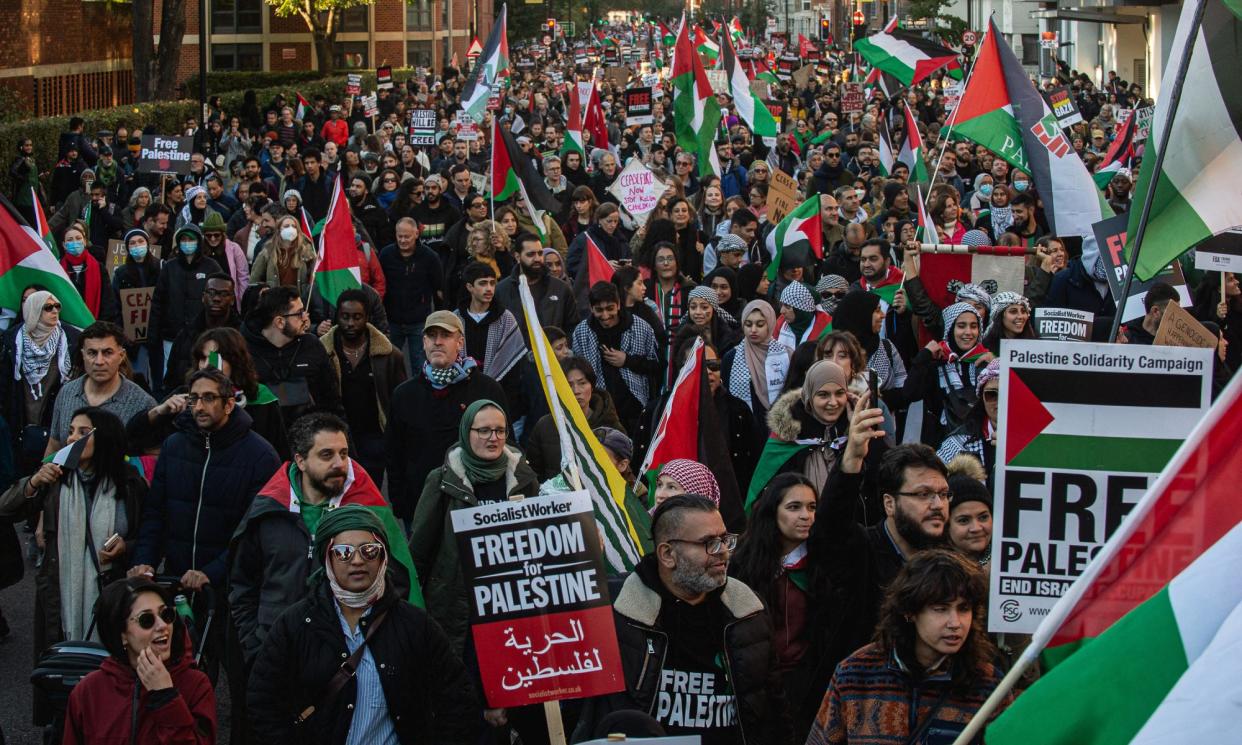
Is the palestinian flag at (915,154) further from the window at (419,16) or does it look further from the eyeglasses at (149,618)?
the window at (419,16)

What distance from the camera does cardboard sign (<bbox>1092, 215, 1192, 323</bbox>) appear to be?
28.1 feet

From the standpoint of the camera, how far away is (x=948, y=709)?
455cm

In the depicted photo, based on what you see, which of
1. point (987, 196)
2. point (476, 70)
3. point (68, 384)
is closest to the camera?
point (68, 384)

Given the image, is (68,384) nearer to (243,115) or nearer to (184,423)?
(184,423)

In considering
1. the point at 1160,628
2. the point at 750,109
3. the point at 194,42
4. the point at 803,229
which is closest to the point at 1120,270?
the point at 803,229

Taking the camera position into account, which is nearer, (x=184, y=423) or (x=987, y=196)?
(x=184, y=423)

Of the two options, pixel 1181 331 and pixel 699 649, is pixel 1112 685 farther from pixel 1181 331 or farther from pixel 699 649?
pixel 1181 331

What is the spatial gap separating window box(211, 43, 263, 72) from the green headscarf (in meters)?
60.9

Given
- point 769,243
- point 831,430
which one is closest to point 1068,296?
point 769,243

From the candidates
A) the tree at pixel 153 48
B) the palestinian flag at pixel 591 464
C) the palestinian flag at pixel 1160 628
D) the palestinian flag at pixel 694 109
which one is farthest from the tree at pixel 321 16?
the palestinian flag at pixel 1160 628

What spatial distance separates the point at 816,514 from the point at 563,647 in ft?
3.58

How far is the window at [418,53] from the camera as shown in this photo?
241 feet

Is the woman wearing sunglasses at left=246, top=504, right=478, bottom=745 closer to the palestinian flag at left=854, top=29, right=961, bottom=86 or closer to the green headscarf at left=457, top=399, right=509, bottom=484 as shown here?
the green headscarf at left=457, top=399, right=509, bottom=484

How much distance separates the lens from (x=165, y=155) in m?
18.7
